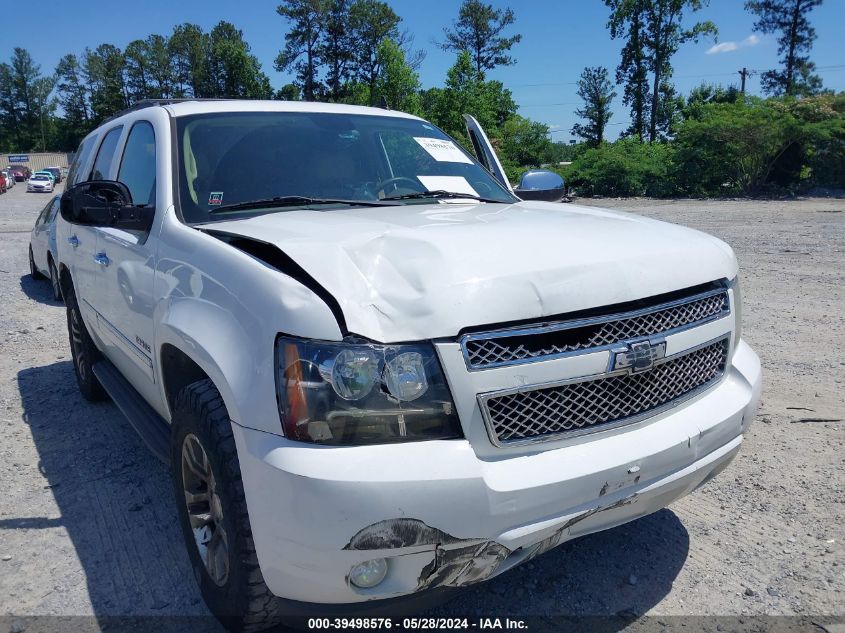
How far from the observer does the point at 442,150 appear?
3.80 metres

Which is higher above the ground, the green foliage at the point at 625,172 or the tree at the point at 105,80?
the tree at the point at 105,80

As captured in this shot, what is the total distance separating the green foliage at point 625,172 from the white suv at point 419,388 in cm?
2811

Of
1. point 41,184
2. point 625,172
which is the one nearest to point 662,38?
point 625,172

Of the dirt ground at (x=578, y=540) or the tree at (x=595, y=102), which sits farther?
the tree at (x=595, y=102)

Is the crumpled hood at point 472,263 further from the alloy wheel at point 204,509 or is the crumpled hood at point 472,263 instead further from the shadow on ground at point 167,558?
the shadow on ground at point 167,558

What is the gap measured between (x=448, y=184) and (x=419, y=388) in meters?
1.98

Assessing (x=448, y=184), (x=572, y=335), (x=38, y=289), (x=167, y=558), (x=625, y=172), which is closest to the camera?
(x=572, y=335)

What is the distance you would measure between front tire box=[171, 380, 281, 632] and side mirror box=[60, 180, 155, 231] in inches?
38.3

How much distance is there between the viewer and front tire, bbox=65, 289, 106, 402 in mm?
4324

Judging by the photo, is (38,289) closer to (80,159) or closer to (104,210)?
(80,159)

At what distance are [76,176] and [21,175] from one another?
3059 inches

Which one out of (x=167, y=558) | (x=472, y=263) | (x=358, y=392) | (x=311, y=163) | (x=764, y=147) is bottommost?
(x=167, y=558)

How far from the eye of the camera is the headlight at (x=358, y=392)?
176cm

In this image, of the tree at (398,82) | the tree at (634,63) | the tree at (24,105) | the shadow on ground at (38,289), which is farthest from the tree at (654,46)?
the tree at (24,105)
